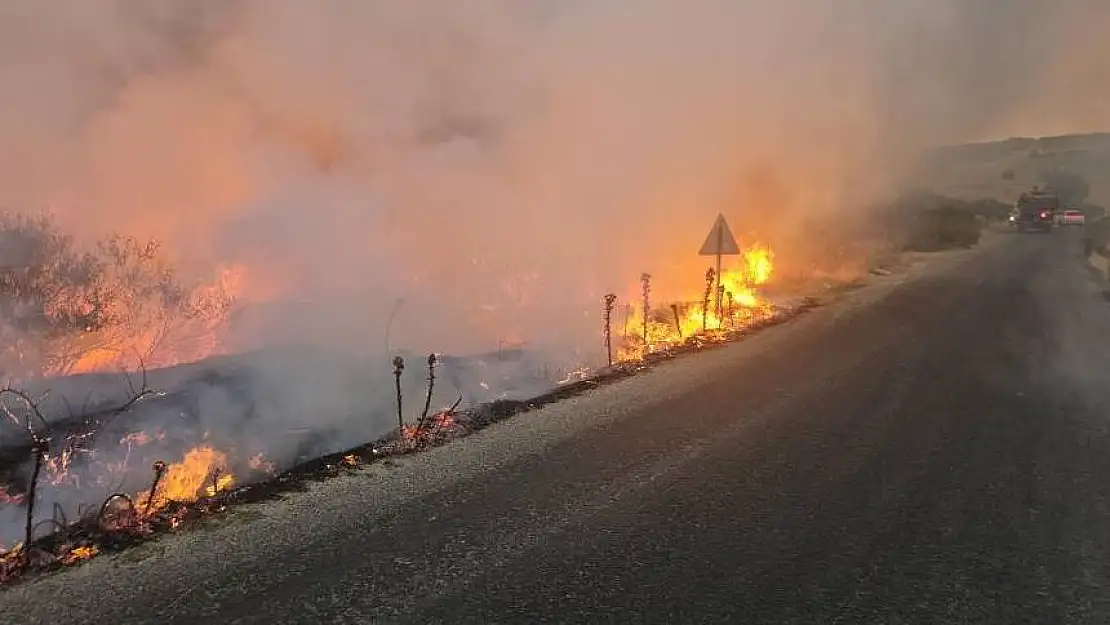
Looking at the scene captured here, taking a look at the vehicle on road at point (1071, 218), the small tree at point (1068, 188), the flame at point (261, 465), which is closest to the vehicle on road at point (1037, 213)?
the vehicle on road at point (1071, 218)

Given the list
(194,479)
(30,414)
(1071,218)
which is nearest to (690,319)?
(194,479)

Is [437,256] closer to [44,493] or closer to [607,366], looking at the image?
[607,366]

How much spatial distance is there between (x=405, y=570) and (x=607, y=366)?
17.5 ft

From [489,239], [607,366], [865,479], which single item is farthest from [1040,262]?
[865,479]

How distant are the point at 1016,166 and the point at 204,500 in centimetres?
11663

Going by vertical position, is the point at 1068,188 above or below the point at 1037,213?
above

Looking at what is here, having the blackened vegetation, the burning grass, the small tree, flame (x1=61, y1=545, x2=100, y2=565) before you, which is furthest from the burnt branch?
the small tree

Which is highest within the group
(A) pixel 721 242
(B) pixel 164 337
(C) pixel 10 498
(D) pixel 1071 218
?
(A) pixel 721 242

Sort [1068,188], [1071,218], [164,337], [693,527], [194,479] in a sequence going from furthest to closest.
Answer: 1. [1068,188]
2. [1071,218]
3. [164,337]
4. [194,479]
5. [693,527]

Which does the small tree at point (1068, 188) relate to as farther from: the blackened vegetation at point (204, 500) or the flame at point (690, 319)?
the blackened vegetation at point (204, 500)

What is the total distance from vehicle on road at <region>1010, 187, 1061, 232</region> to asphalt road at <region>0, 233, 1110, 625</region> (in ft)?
133

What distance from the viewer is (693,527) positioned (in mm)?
3855

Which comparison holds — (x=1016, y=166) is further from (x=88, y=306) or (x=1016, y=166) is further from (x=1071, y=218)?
(x=88, y=306)

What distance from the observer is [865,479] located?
14.9ft
